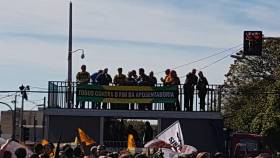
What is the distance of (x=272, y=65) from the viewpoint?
63.4 metres

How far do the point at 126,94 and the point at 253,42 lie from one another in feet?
16.9

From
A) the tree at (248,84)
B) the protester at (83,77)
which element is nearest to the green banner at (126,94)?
the protester at (83,77)

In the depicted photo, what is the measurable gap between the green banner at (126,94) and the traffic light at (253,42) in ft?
10.1

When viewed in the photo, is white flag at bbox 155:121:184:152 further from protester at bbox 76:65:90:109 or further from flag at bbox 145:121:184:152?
protester at bbox 76:65:90:109

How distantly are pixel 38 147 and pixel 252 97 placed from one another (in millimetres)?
44854

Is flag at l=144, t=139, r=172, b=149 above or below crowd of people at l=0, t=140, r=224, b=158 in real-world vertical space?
below

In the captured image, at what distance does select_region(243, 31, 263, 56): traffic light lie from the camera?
27.7 m

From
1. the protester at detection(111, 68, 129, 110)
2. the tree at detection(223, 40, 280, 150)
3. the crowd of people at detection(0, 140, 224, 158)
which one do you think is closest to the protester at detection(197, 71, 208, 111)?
the protester at detection(111, 68, 129, 110)

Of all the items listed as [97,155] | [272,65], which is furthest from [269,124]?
[97,155]

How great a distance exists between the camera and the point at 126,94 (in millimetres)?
29500

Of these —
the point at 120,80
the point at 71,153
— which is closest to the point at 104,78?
the point at 120,80

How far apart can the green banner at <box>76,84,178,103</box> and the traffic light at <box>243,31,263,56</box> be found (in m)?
3.07

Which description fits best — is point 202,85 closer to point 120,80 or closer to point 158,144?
point 120,80

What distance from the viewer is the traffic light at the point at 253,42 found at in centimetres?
2770
